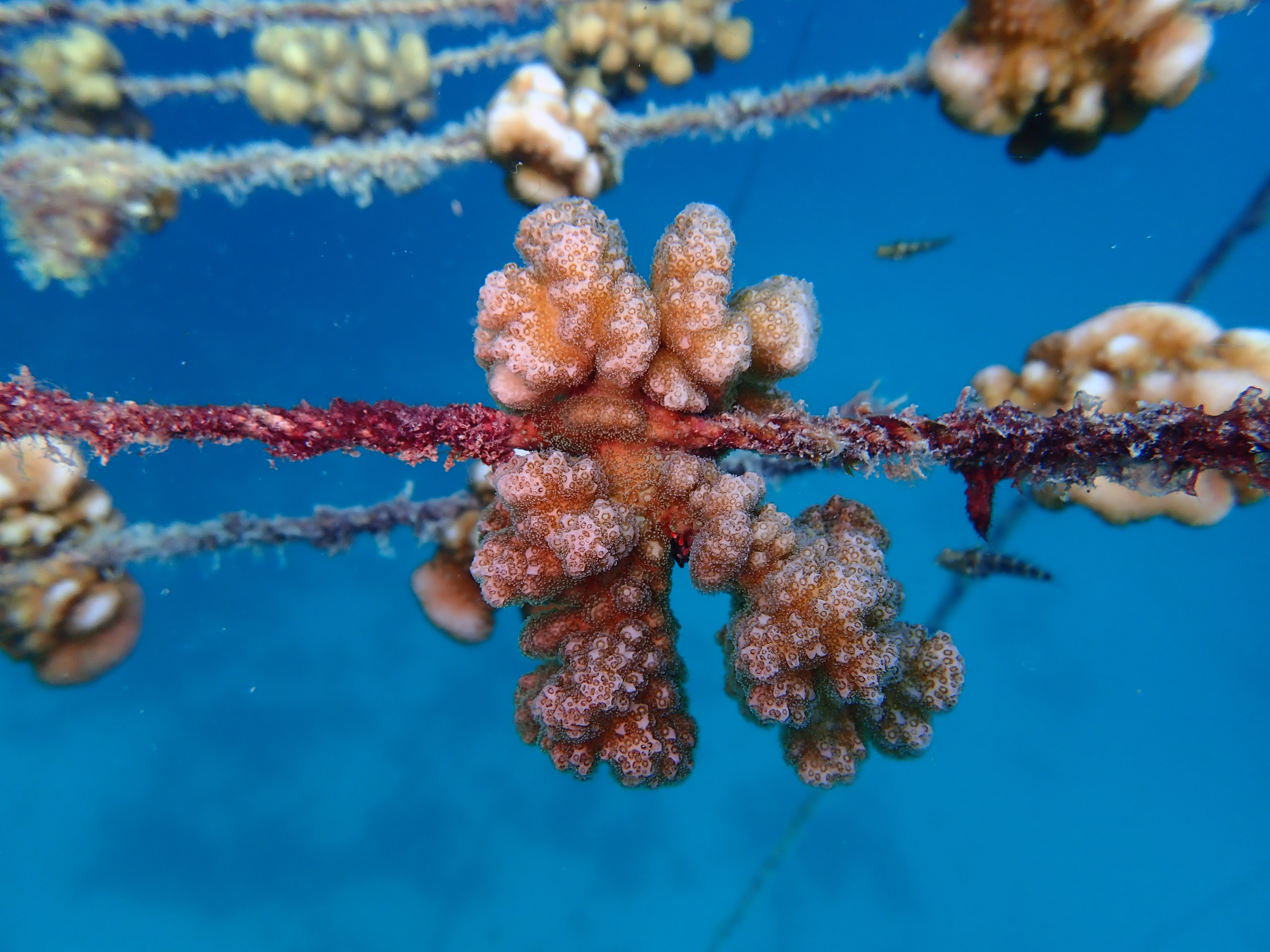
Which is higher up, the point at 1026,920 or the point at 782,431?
the point at 1026,920

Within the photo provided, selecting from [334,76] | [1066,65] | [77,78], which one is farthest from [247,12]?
[1066,65]

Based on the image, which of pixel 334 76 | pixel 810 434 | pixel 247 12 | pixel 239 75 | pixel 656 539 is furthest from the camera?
pixel 239 75

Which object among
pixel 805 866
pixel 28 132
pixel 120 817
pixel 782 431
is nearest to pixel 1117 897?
pixel 805 866

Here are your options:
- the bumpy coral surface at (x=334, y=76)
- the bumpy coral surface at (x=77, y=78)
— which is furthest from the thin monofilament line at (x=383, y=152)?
the bumpy coral surface at (x=334, y=76)

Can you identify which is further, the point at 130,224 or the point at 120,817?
the point at 120,817

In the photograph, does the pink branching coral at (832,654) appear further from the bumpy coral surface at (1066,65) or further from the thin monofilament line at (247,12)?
the thin monofilament line at (247,12)

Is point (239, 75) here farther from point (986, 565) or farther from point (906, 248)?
point (986, 565)

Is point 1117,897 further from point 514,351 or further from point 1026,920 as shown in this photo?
point 514,351
